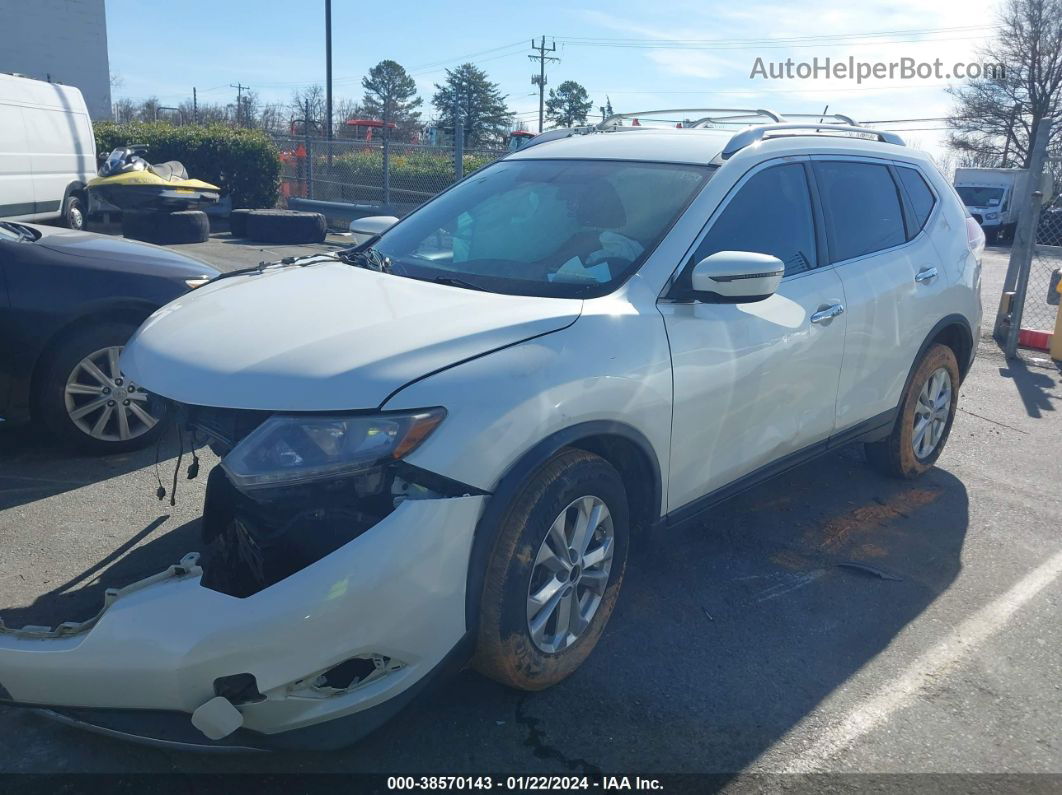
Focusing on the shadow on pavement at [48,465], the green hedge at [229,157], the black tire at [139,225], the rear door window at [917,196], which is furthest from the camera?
the green hedge at [229,157]

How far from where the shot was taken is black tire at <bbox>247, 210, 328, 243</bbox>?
15.3 m

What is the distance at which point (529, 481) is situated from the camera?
107 inches

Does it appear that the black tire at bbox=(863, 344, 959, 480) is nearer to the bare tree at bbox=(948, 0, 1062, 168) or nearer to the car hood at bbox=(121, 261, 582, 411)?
the car hood at bbox=(121, 261, 582, 411)

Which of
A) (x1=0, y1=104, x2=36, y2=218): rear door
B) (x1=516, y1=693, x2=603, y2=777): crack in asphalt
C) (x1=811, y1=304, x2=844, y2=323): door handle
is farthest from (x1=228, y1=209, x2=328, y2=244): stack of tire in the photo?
(x1=516, y1=693, x2=603, y2=777): crack in asphalt

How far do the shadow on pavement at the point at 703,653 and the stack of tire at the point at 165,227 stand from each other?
38.7ft

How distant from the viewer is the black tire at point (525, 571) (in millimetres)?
2693

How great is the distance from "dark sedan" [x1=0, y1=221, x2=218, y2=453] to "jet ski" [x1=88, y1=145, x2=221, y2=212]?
10.8 metres

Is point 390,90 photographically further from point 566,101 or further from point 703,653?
point 703,653

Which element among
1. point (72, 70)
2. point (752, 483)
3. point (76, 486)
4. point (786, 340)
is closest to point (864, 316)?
point (786, 340)

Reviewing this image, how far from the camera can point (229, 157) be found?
65.7ft

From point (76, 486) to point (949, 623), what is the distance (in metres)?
4.06

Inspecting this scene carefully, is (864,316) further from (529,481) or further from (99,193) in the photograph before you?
(99,193)

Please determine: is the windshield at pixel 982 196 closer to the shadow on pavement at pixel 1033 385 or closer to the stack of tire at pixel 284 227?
the stack of tire at pixel 284 227

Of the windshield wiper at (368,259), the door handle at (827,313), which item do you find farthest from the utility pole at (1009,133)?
the windshield wiper at (368,259)
